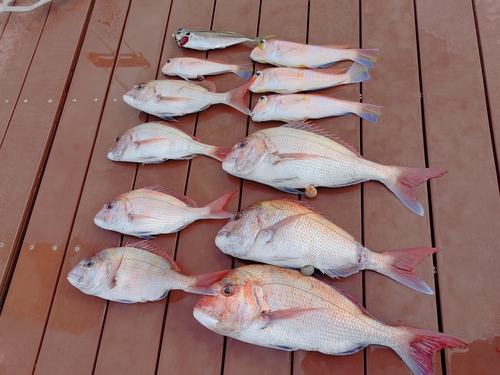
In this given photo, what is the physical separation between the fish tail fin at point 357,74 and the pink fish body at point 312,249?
123 centimetres

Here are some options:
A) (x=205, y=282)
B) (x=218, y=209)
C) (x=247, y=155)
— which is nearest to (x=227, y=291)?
(x=205, y=282)

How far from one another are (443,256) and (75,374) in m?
2.20

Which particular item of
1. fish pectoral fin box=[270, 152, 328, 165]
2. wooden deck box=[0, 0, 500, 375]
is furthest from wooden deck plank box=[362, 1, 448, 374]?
fish pectoral fin box=[270, 152, 328, 165]

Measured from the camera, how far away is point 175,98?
116 inches

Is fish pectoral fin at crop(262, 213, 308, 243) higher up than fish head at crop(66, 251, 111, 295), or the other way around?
fish pectoral fin at crop(262, 213, 308, 243)

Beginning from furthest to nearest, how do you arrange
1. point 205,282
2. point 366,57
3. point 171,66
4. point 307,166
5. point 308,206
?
point 171,66 → point 366,57 → point 307,166 → point 308,206 → point 205,282

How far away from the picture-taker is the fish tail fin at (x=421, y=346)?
1957 mm

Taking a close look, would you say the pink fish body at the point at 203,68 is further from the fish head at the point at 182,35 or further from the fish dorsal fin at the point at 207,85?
the fish head at the point at 182,35

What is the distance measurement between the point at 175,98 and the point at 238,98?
1.50 feet

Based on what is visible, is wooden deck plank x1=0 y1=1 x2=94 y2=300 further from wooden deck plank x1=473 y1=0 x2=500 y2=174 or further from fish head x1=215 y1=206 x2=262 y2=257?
wooden deck plank x1=473 y1=0 x2=500 y2=174

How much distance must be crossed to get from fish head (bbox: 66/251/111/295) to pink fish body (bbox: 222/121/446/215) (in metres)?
0.96

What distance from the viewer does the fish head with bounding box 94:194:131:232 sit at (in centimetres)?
255

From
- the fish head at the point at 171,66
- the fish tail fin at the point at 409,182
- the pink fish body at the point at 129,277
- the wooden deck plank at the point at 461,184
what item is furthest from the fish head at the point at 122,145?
the wooden deck plank at the point at 461,184

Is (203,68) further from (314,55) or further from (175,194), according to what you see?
(175,194)
